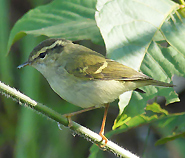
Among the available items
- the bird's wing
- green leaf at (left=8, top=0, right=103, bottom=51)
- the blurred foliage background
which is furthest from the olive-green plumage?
the blurred foliage background

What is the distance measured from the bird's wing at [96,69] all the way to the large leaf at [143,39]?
12 cm

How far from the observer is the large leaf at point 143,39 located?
5.45ft

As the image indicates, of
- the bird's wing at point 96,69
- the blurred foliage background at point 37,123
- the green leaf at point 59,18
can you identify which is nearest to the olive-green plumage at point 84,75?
the bird's wing at point 96,69

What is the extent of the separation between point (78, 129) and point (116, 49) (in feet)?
1.74

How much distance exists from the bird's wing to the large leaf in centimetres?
12

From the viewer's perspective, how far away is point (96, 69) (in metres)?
1.88

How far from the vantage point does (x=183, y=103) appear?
3426 millimetres

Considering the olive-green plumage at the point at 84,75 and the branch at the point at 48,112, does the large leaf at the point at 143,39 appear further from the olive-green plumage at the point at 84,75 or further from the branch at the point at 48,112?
the branch at the point at 48,112

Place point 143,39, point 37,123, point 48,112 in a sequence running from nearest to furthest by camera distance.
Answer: point 48,112
point 143,39
point 37,123

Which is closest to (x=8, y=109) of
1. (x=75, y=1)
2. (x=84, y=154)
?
(x=84, y=154)

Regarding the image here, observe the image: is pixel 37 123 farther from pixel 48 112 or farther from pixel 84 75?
pixel 48 112

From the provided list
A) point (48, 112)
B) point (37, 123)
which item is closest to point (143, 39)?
point (48, 112)

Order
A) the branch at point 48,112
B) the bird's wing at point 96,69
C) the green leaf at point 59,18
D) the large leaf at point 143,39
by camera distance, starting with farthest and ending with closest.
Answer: the green leaf at point 59,18 < the bird's wing at point 96,69 < the large leaf at point 143,39 < the branch at point 48,112

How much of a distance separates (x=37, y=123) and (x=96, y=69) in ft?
4.74
